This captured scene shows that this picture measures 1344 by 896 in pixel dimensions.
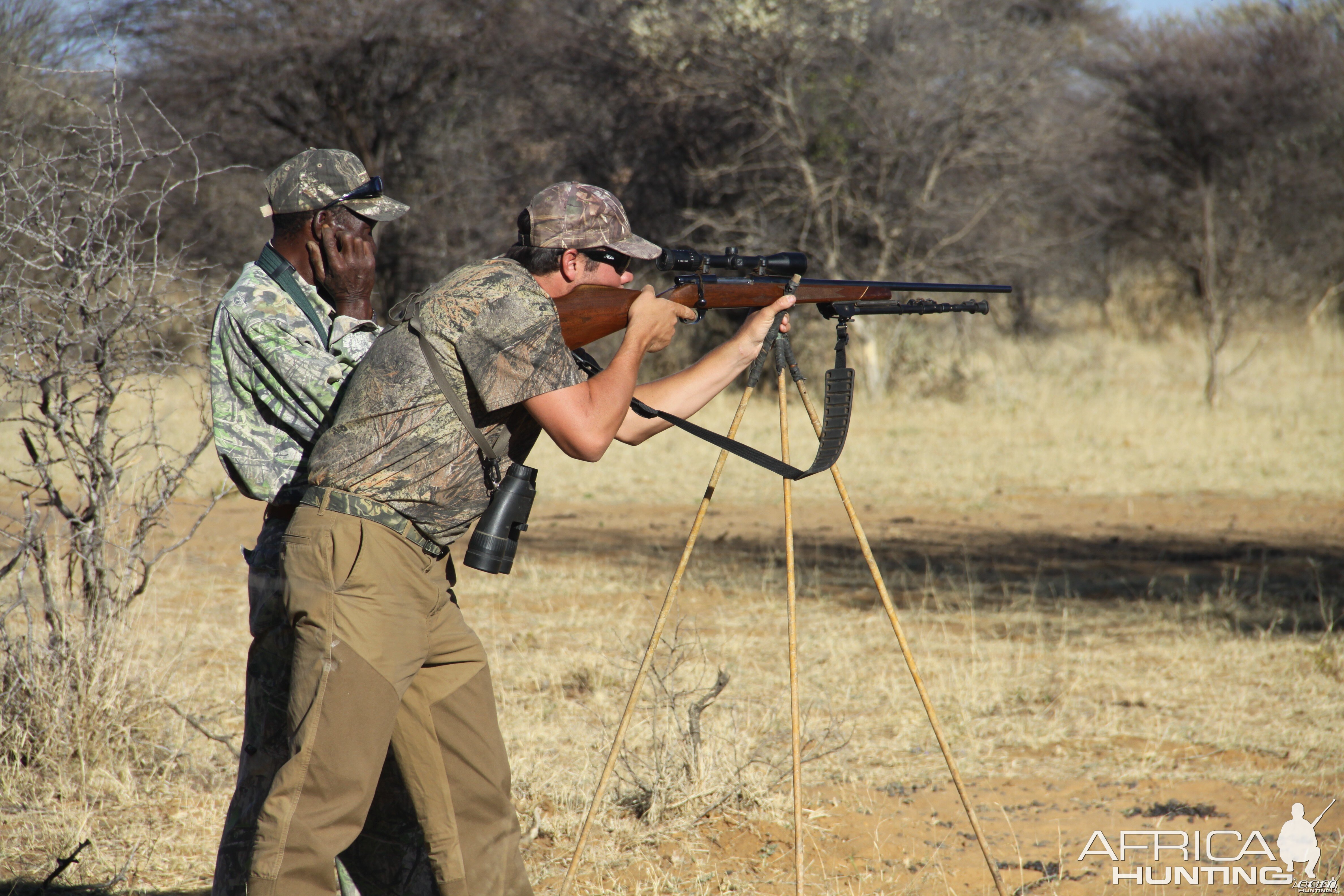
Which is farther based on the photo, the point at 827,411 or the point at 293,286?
the point at 827,411

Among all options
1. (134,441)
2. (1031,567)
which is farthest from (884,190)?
(134,441)

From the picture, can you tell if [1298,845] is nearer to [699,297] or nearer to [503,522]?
[699,297]

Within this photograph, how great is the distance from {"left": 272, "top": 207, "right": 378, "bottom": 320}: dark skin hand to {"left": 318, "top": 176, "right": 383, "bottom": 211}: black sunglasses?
15 mm

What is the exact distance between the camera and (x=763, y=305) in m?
3.40

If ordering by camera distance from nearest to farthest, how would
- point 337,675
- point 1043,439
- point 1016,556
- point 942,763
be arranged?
point 337,675 → point 942,763 → point 1016,556 → point 1043,439

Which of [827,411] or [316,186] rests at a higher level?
[316,186]

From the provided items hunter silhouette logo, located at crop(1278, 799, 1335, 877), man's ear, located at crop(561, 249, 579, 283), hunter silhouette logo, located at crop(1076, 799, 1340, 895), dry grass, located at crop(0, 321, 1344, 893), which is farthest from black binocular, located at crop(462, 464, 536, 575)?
hunter silhouette logo, located at crop(1278, 799, 1335, 877)

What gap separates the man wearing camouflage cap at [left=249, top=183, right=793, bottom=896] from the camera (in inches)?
95.9

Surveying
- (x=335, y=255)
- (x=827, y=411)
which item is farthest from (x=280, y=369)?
(x=827, y=411)

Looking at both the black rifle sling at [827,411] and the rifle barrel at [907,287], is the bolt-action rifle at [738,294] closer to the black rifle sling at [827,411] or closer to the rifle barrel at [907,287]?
the rifle barrel at [907,287]

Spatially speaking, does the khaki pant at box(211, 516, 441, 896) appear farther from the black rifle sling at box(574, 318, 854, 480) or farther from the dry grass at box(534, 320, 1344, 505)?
the dry grass at box(534, 320, 1344, 505)

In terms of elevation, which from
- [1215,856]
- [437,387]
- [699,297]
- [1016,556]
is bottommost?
[1215,856]

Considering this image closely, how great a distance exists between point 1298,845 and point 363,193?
11.4ft

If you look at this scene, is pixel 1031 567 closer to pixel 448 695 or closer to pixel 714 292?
pixel 714 292
